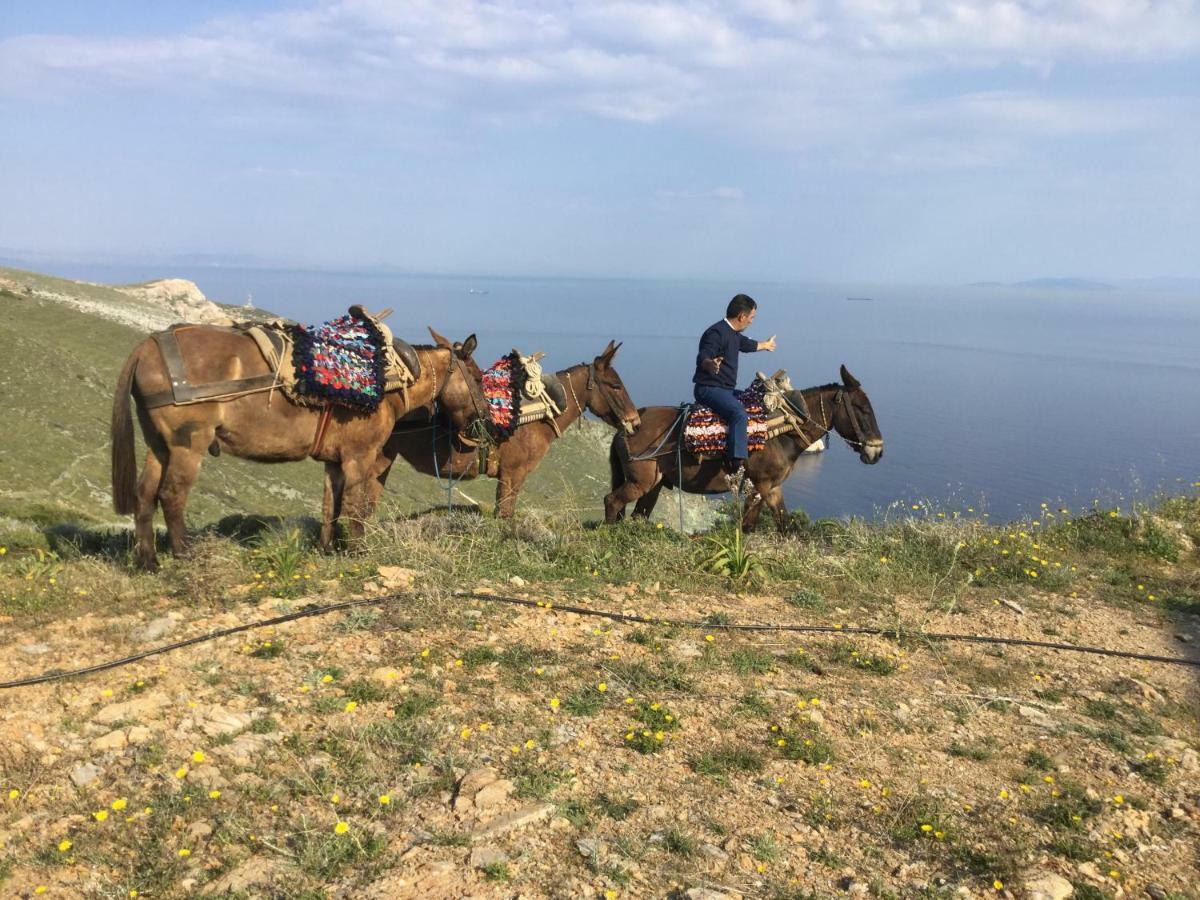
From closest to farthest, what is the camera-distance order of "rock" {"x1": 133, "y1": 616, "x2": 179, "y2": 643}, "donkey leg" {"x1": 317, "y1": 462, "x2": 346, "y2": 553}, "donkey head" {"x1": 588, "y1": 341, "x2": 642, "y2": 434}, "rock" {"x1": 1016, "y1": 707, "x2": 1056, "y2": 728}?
1. "rock" {"x1": 1016, "y1": 707, "x2": 1056, "y2": 728}
2. "rock" {"x1": 133, "y1": 616, "x2": 179, "y2": 643}
3. "donkey leg" {"x1": 317, "y1": 462, "x2": 346, "y2": 553}
4. "donkey head" {"x1": 588, "y1": 341, "x2": 642, "y2": 434}

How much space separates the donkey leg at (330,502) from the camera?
841cm

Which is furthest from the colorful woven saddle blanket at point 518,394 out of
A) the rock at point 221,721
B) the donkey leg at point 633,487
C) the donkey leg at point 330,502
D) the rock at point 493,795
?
the rock at point 493,795

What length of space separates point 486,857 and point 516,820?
0.97ft

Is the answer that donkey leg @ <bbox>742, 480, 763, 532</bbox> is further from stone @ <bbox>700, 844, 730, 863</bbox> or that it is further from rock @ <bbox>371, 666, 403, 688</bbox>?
stone @ <bbox>700, 844, 730, 863</bbox>

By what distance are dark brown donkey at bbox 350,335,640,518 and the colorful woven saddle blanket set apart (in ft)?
0.69

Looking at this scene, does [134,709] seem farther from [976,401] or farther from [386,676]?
[976,401]

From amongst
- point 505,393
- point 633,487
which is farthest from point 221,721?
point 633,487

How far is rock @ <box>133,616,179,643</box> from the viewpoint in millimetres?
5871

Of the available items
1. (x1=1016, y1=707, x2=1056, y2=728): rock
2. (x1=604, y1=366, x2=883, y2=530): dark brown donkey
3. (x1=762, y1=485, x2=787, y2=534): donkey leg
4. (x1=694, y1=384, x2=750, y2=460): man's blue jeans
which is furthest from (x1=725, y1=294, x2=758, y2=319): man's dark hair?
(x1=1016, y1=707, x2=1056, y2=728): rock

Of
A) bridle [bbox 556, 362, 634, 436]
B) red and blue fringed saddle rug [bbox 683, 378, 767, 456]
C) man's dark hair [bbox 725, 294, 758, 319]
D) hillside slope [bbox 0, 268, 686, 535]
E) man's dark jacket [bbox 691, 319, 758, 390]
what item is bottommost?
hillside slope [bbox 0, 268, 686, 535]

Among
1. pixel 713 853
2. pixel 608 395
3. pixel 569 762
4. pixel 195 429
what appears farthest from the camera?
pixel 608 395

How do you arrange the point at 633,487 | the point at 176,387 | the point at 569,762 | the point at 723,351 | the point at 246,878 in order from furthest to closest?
1. the point at 633,487
2. the point at 723,351
3. the point at 176,387
4. the point at 569,762
5. the point at 246,878

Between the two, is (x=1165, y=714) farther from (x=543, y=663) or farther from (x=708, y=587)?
(x=543, y=663)

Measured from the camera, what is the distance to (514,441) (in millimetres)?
10430
